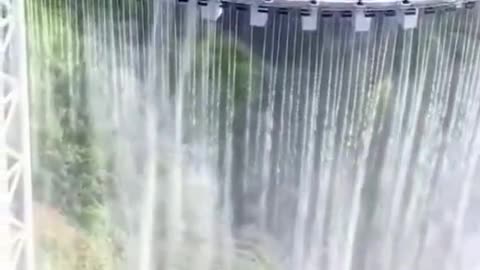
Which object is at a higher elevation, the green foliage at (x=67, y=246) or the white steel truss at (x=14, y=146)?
the white steel truss at (x=14, y=146)

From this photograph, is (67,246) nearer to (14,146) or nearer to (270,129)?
(14,146)

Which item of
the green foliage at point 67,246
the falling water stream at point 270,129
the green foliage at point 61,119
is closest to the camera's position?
the falling water stream at point 270,129

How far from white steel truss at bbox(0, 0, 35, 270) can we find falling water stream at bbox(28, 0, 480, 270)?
0.06 metres

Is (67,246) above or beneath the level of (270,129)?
beneath

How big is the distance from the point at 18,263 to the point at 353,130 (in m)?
1.35

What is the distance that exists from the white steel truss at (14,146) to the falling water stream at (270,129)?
0.06 metres

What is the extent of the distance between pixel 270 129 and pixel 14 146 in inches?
35.9

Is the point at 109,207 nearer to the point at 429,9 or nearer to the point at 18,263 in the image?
the point at 18,263

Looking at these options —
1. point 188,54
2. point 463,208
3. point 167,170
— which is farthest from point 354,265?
point 188,54

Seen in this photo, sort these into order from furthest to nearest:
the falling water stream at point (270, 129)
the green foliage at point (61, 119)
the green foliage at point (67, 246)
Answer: the green foliage at point (67, 246), the green foliage at point (61, 119), the falling water stream at point (270, 129)

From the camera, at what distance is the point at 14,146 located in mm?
3471

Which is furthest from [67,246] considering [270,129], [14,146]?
[270,129]

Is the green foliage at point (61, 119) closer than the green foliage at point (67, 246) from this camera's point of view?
Yes

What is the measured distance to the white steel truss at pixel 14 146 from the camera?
3.28 m
